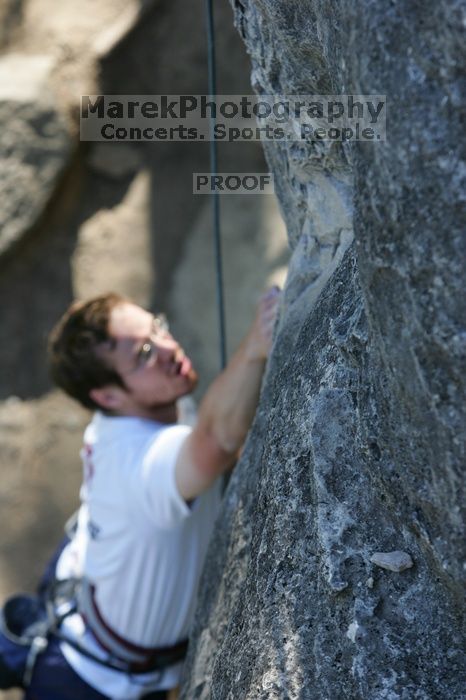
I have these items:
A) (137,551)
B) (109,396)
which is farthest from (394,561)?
(109,396)

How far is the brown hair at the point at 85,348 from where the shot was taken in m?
1.45

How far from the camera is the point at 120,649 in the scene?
141 centimetres

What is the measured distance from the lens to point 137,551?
1367mm

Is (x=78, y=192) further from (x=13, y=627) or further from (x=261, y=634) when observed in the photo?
(x=261, y=634)

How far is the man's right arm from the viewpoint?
120 centimetres

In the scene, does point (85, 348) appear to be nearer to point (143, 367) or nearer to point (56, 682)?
point (143, 367)

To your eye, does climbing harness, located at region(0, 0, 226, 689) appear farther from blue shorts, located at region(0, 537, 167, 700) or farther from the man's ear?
the man's ear

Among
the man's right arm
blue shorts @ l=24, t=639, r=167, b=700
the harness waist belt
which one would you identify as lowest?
blue shorts @ l=24, t=639, r=167, b=700

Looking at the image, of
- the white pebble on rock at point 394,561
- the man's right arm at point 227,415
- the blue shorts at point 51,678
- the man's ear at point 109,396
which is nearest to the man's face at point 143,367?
the man's ear at point 109,396

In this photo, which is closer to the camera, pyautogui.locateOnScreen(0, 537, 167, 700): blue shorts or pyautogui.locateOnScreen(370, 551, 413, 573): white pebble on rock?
pyautogui.locateOnScreen(370, 551, 413, 573): white pebble on rock

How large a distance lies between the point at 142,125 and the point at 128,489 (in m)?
1.13

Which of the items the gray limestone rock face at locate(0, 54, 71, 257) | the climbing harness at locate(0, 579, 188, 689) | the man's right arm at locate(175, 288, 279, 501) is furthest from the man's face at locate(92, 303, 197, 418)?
the gray limestone rock face at locate(0, 54, 71, 257)

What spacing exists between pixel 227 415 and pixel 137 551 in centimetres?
29

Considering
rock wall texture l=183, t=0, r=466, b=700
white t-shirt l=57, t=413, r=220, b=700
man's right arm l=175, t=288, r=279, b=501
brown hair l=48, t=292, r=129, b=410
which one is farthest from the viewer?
brown hair l=48, t=292, r=129, b=410
